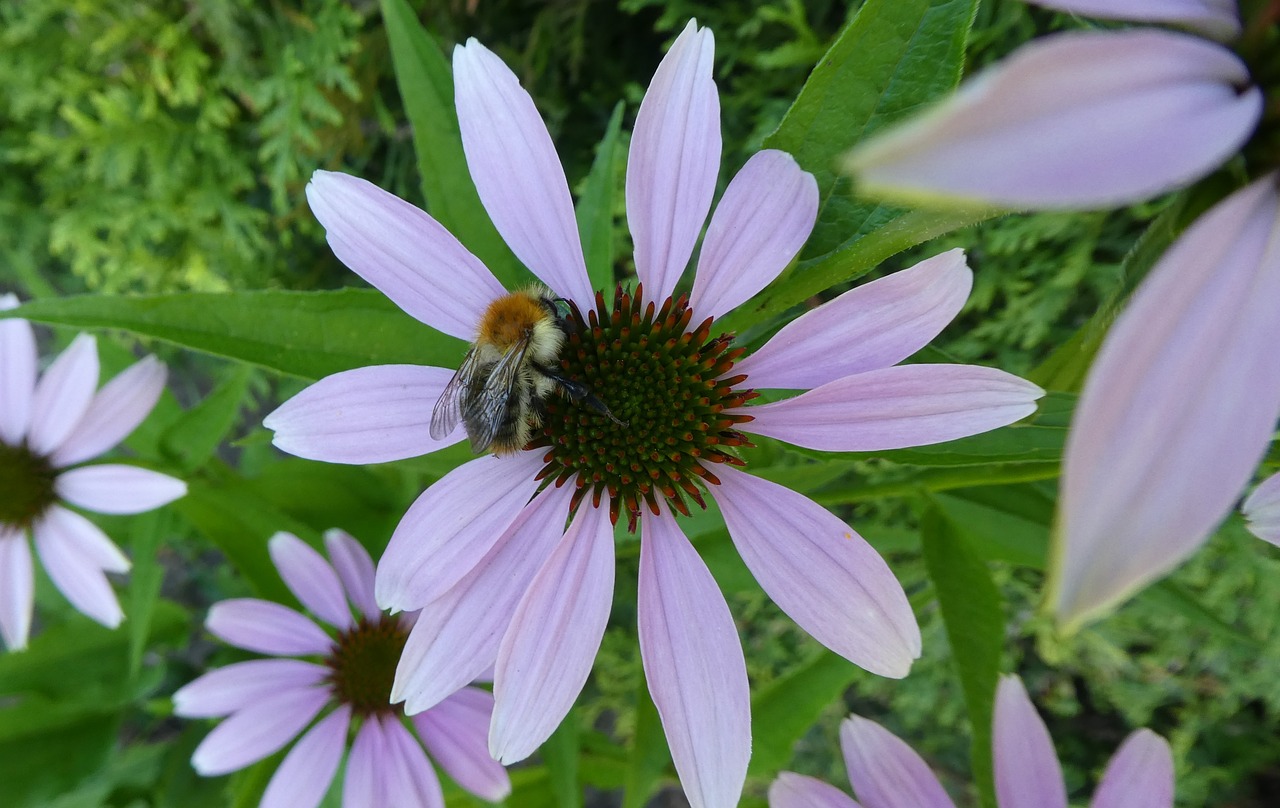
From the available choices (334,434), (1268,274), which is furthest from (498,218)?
(1268,274)

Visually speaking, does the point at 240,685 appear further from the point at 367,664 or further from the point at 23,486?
the point at 23,486

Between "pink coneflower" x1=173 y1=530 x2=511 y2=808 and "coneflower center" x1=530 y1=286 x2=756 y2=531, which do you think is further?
"pink coneflower" x1=173 y1=530 x2=511 y2=808

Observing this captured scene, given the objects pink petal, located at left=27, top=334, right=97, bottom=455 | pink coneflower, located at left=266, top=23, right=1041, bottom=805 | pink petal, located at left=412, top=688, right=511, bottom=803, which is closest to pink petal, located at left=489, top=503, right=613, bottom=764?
pink coneflower, located at left=266, top=23, right=1041, bottom=805

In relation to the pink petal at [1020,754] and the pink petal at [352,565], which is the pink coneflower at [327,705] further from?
the pink petal at [1020,754]

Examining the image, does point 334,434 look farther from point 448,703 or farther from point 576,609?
point 448,703

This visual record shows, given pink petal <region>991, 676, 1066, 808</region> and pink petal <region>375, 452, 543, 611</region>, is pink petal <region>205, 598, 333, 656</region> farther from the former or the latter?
pink petal <region>991, 676, 1066, 808</region>

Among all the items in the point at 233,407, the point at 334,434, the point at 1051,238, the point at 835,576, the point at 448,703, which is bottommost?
the point at 448,703
